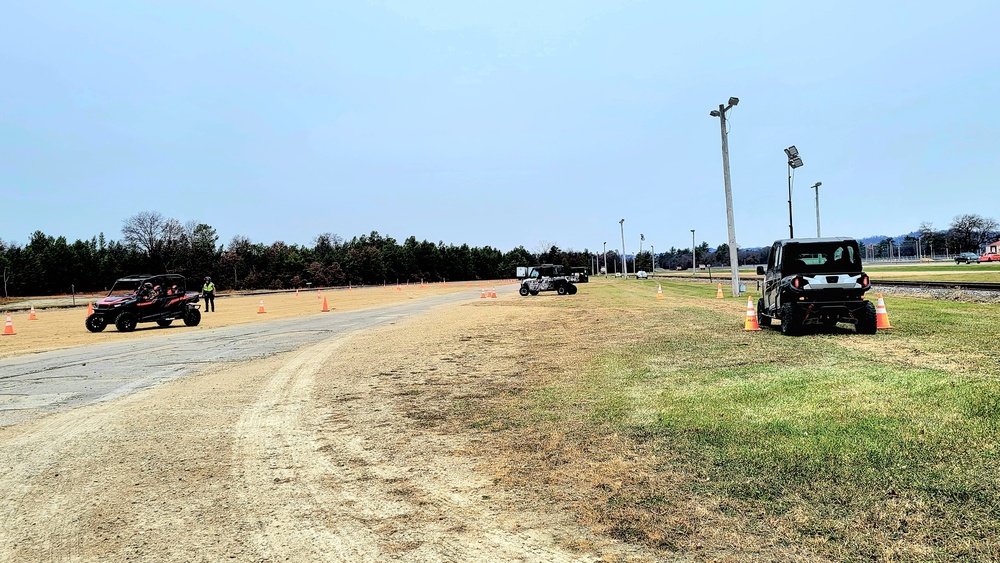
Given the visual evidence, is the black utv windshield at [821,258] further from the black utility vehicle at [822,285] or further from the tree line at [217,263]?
the tree line at [217,263]

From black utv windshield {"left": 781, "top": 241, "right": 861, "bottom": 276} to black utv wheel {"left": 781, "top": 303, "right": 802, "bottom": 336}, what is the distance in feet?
2.56

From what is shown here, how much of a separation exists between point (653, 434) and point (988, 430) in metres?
2.71

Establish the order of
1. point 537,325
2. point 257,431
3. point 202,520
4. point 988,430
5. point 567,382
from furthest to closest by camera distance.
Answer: point 537,325 → point 567,382 → point 257,431 → point 988,430 → point 202,520

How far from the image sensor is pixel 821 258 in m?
13.2

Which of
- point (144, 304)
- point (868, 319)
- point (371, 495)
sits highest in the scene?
point (144, 304)

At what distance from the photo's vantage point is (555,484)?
4.93 metres

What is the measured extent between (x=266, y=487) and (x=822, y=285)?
11144 millimetres

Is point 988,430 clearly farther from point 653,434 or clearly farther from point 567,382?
point 567,382

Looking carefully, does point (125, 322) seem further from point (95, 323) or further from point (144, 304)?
point (95, 323)

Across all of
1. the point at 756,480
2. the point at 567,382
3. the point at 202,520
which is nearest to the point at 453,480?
the point at 202,520

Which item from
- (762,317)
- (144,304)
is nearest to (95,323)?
(144,304)

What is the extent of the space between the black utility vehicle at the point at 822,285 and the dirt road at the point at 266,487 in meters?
7.49

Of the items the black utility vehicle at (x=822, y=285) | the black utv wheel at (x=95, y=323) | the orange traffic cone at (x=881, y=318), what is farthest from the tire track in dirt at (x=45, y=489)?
the black utv wheel at (x=95, y=323)

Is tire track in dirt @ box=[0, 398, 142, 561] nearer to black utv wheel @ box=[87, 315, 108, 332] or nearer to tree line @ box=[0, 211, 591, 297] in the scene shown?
black utv wheel @ box=[87, 315, 108, 332]
